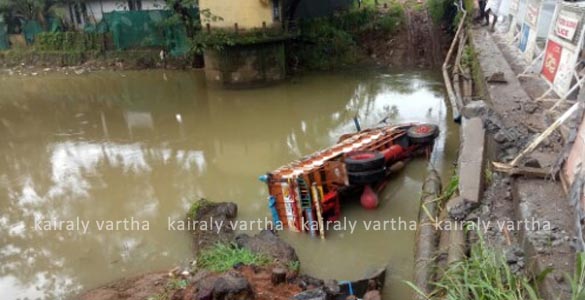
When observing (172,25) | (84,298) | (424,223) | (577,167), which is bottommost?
(84,298)

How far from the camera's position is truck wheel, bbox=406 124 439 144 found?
909 cm

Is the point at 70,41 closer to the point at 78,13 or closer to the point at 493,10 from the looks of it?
the point at 78,13

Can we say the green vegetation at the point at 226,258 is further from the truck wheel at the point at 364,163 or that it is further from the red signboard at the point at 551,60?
the red signboard at the point at 551,60

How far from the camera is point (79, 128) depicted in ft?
44.1

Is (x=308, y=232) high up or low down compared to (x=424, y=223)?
down

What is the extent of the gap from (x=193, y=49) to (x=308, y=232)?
40.1 ft

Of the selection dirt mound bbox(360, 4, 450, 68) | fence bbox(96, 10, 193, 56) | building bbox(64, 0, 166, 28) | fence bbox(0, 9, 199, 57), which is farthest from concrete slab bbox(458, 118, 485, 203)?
building bbox(64, 0, 166, 28)

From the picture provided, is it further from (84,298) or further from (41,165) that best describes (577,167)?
(41,165)

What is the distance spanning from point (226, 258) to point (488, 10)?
48.4 feet

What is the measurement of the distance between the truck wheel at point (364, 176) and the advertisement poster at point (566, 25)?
368 cm

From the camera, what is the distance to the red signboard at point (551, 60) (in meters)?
7.91

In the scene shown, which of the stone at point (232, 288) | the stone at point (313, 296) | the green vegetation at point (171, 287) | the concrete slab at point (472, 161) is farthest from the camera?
the green vegetation at point (171, 287)

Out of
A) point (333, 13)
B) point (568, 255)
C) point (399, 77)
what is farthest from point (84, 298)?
point (333, 13)

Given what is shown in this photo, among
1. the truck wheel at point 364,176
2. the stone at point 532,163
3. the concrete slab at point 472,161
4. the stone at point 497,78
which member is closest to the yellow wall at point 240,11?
the stone at point 497,78
